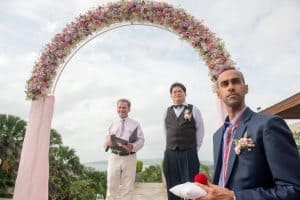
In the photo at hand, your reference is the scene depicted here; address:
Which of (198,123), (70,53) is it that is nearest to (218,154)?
(198,123)

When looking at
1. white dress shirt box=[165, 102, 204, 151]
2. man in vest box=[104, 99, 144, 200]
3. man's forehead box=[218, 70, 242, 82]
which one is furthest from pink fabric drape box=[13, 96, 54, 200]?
man's forehead box=[218, 70, 242, 82]

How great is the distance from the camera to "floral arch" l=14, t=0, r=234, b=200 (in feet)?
21.1

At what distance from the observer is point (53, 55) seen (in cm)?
720

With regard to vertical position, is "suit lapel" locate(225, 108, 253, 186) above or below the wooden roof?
below

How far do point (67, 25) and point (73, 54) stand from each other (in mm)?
640

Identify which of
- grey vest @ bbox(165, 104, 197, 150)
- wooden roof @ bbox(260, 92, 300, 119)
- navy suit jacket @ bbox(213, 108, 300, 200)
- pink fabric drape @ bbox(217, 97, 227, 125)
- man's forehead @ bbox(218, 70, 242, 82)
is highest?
wooden roof @ bbox(260, 92, 300, 119)

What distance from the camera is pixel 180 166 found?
4973 millimetres

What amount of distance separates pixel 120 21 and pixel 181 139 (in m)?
3.54

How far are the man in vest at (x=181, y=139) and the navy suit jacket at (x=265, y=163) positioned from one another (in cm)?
332

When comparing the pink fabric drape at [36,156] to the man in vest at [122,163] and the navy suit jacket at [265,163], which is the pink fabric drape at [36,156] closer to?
the man in vest at [122,163]

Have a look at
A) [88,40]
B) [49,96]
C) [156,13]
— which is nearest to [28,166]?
[49,96]

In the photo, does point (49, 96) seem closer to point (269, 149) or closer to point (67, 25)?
point (67, 25)

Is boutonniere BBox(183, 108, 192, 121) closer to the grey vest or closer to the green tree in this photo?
the grey vest

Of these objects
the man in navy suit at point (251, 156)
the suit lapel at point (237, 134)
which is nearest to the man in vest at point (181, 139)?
the man in navy suit at point (251, 156)
